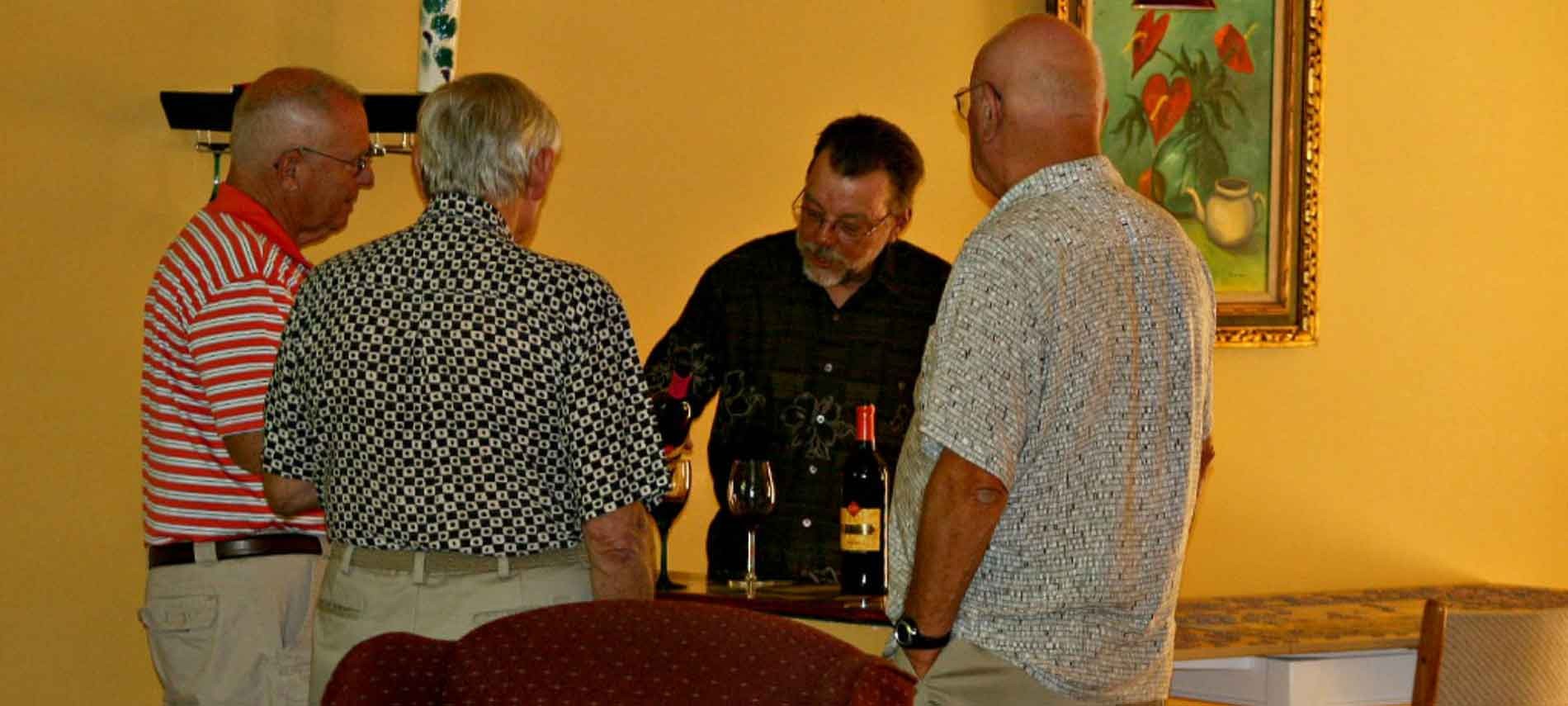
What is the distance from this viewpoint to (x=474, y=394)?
90.0 inches

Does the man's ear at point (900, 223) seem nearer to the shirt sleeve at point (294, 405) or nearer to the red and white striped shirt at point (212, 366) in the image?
the red and white striped shirt at point (212, 366)

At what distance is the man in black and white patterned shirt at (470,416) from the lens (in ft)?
7.54

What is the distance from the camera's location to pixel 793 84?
427 cm

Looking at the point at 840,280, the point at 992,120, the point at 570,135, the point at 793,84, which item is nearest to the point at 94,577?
the point at 570,135

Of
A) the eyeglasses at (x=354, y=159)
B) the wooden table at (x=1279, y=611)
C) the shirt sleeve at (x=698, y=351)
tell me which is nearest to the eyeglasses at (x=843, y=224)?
the shirt sleeve at (x=698, y=351)

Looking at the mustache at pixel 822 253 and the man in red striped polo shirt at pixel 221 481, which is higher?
the mustache at pixel 822 253

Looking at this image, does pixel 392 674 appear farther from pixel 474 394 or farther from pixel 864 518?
pixel 864 518

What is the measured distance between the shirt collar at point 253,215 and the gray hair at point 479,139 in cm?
59

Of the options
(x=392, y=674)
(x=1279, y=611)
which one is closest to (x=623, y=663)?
(x=392, y=674)

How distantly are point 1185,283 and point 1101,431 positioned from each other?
25cm

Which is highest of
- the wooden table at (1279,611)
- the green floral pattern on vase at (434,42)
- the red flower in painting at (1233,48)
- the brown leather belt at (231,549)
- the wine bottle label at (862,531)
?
the red flower in painting at (1233,48)

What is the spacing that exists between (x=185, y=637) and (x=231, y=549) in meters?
0.16

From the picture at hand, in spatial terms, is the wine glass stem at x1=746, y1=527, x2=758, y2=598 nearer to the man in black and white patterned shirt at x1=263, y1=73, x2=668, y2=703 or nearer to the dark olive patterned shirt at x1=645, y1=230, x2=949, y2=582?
the dark olive patterned shirt at x1=645, y1=230, x2=949, y2=582

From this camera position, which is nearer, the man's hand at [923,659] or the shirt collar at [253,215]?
the man's hand at [923,659]
